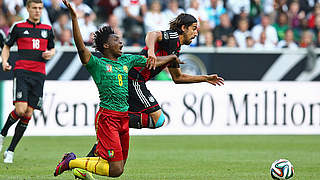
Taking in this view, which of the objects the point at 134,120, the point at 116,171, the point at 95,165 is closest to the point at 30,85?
the point at 134,120

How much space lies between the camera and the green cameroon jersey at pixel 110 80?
23.9 feet

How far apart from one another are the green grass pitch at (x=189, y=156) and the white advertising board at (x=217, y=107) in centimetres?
39

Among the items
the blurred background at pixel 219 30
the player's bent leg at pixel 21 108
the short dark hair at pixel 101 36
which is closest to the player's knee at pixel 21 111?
the player's bent leg at pixel 21 108

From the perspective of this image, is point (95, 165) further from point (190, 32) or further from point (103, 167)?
point (190, 32)

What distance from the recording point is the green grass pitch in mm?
9086

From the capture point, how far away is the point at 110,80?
7301 mm

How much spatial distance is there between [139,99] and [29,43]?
2886 mm

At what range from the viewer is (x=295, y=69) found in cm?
1647

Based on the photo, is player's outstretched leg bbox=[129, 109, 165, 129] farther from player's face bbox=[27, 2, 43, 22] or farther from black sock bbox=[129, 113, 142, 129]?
player's face bbox=[27, 2, 43, 22]

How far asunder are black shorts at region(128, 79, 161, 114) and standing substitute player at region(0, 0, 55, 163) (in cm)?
240

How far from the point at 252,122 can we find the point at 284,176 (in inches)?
301

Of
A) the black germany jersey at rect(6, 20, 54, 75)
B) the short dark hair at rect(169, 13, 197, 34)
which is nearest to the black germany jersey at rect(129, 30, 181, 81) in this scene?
the short dark hair at rect(169, 13, 197, 34)

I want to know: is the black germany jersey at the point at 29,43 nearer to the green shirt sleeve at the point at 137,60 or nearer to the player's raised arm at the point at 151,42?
the player's raised arm at the point at 151,42

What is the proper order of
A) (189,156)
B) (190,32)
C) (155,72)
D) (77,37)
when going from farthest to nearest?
(189,156), (155,72), (190,32), (77,37)
